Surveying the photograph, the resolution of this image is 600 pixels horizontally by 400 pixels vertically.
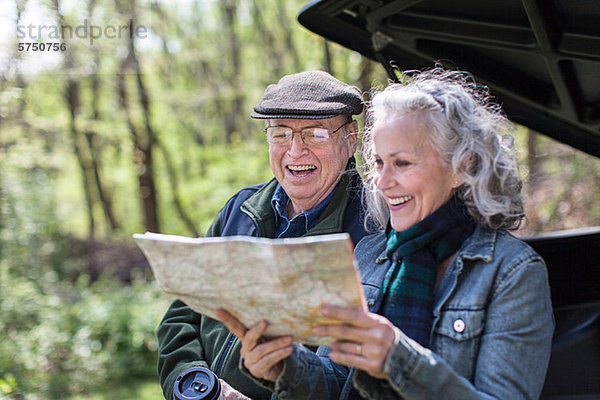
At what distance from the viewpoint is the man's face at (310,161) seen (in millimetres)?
2498

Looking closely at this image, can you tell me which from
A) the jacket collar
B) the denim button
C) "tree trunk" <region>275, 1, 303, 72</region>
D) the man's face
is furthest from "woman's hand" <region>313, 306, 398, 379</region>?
"tree trunk" <region>275, 1, 303, 72</region>

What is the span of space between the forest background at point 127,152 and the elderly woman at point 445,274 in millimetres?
2292

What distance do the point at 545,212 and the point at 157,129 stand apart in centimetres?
913

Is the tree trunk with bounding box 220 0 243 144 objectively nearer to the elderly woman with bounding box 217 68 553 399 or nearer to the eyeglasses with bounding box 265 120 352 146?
the eyeglasses with bounding box 265 120 352 146

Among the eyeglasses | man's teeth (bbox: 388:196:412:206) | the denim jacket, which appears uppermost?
the eyeglasses

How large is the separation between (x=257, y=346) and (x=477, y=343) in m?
0.60

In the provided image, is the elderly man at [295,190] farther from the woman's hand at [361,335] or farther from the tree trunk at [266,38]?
the tree trunk at [266,38]

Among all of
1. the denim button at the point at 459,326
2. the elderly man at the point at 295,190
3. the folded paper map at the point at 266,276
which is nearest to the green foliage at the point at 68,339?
the elderly man at the point at 295,190

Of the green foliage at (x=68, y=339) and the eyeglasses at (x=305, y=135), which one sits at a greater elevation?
the eyeglasses at (x=305, y=135)

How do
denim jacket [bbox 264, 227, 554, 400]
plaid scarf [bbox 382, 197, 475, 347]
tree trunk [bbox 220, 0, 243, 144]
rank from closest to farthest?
denim jacket [bbox 264, 227, 554, 400] < plaid scarf [bbox 382, 197, 475, 347] < tree trunk [bbox 220, 0, 243, 144]

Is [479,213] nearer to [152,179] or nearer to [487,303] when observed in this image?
[487,303]

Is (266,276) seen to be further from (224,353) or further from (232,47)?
(232,47)

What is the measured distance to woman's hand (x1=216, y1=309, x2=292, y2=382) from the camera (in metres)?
1.55

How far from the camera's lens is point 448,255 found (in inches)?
69.8
